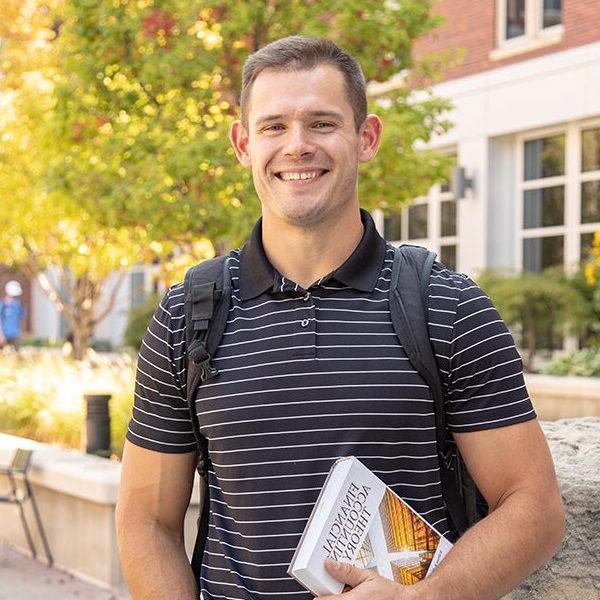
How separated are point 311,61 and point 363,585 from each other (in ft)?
3.33

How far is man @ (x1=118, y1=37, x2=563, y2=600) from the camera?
90.5 inches

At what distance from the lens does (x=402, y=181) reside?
→ 11484 mm

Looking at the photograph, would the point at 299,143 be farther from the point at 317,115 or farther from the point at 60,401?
the point at 60,401

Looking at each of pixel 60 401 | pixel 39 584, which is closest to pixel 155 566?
pixel 39 584

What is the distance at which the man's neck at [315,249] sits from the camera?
2482 millimetres

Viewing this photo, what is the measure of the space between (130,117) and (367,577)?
404 inches

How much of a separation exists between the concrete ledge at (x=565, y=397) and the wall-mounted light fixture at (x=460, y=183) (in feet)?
29.7

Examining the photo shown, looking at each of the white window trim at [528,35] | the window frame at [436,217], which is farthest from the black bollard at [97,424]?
the window frame at [436,217]

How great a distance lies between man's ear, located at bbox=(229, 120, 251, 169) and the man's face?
0.43ft

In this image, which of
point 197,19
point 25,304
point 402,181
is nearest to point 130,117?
point 197,19

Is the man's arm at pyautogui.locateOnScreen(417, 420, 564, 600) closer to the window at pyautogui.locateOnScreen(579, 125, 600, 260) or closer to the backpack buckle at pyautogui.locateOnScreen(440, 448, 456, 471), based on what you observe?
the backpack buckle at pyautogui.locateOnScreen(440, 448, 456, 471)

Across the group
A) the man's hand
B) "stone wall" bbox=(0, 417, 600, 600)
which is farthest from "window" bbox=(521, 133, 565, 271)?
the man's hand

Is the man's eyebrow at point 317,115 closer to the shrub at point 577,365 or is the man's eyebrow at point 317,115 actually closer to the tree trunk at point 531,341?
the shrub at point 577,365

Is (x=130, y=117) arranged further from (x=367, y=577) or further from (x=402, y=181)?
(x=367, y=577)
